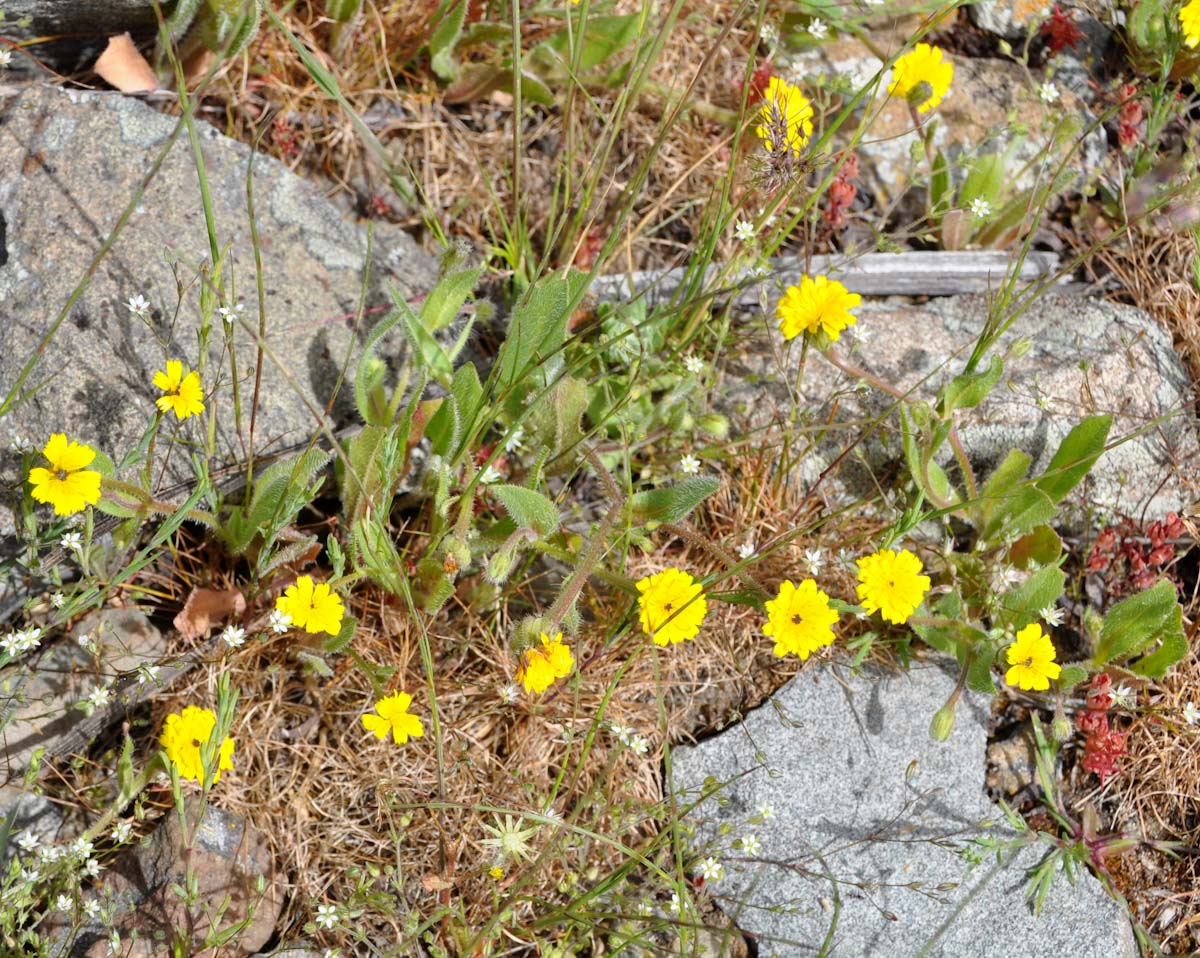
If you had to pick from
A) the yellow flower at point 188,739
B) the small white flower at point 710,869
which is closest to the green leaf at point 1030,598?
the small white flower at point 710,869

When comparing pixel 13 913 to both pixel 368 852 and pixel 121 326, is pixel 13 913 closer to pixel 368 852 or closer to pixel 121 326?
pixel 368 852

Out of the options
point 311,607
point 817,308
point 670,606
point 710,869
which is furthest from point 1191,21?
point 311,607

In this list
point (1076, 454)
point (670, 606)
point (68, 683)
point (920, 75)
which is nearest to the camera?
point (670, 606)

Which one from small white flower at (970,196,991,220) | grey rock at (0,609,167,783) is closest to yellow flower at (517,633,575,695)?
grey rock at (0,609,167,783)

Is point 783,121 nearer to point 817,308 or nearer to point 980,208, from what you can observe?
point 817,308

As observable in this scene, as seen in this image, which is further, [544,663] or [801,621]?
[801,621]

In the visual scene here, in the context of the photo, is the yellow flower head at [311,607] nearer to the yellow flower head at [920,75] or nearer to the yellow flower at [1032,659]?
the yellow flower at [1032,659]

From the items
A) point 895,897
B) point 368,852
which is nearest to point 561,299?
point 368,852
